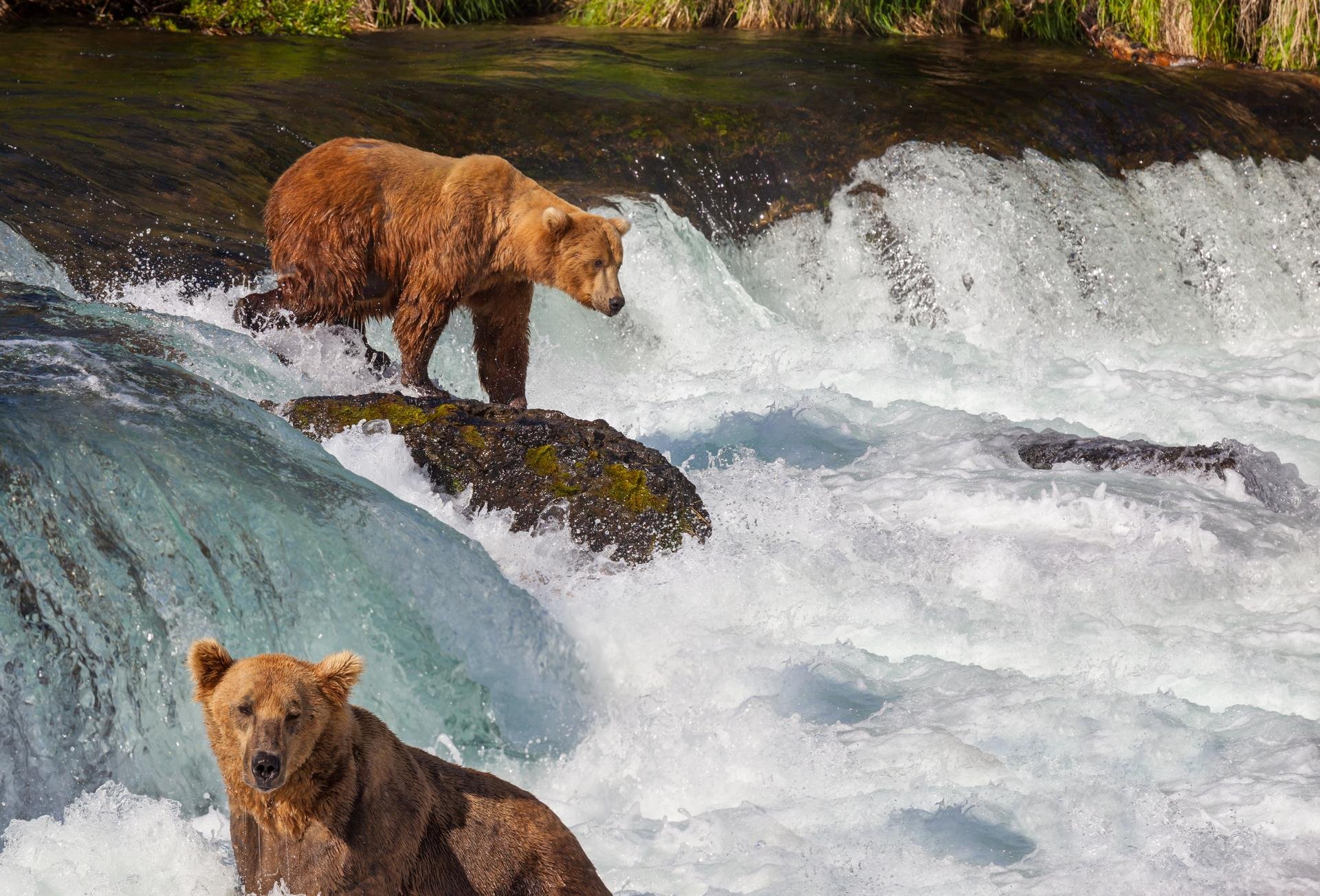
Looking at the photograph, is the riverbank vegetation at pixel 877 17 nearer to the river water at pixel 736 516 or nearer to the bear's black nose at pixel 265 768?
the river water at pixel 736 516

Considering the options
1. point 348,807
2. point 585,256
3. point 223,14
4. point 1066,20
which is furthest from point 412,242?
point 1066,20

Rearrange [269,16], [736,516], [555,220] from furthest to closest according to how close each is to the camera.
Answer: [269,16] < [555,220] < [736,516]

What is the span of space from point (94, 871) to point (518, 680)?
64.1 inches

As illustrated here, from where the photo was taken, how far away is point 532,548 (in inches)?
241

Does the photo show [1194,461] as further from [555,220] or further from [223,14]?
[223,14]

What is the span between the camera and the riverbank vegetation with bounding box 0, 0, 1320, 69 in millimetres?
16062

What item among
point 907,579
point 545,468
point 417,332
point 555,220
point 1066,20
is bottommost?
point 907,579

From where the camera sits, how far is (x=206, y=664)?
3199 mm

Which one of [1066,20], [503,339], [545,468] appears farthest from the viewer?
[1066,20]

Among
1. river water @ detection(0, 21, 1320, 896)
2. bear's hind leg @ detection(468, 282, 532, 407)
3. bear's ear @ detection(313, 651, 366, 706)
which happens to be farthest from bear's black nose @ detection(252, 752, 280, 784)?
bear's hind leg @ detection(468, 282, 532, 407)

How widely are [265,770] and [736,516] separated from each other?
407 cm

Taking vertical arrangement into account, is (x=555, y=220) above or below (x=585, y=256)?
above

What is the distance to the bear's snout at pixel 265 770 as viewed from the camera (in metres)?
2.98

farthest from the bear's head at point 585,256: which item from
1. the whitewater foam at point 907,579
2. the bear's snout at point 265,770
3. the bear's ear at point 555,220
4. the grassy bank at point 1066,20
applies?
the grassy bank at point 1066,20
